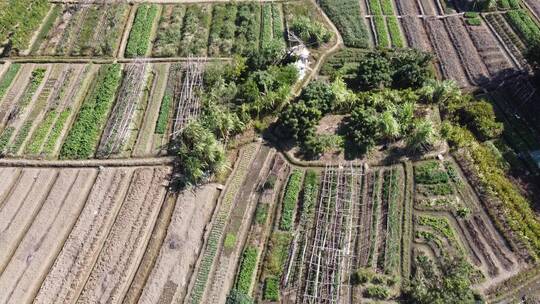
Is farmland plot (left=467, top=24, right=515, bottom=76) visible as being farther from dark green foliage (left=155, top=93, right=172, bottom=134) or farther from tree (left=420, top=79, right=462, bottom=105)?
dark green foliage (left=155, top=93, right=172, bottom=134)

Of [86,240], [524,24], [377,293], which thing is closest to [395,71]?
[524,24]

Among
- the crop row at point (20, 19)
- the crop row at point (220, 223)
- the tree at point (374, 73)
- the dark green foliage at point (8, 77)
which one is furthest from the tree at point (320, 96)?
the crop row at point (20, 19)

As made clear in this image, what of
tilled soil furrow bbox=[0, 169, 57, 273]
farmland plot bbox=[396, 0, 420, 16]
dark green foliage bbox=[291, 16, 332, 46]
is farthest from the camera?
farmland plot bbox=[396, 0, 420, 16]

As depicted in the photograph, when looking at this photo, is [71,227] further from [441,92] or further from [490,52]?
[490,52]

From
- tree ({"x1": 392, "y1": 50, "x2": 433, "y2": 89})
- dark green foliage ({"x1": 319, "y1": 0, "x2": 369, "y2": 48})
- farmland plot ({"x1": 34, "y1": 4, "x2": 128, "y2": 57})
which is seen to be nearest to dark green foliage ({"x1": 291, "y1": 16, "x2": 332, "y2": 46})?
dark green foliage ({"x1": 319, "y1": 0, "x2": 369, "y2": 48})

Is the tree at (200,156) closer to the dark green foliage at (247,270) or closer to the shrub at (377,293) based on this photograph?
the dark green foliage at (247,270)

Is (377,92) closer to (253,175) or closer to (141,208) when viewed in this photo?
(253,175)

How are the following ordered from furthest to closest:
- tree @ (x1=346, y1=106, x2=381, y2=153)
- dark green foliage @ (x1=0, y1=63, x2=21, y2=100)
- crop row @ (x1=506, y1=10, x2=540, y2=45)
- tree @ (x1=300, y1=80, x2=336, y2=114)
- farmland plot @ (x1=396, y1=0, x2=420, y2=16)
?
1. farmland plot @ (x1=396, y1=0, x2=420, y2=16)
2. crop row @ (x1=506, y1=10, x2=540, y2=45)
3. dark green foliage @ (x1=0, y1=63, x2=21, y2=100)
4. tree @ (x1=300, y1=80, x2=336, y2=114)
5. tree @ (x1=346, y1=106, x2=381, y2=153)
